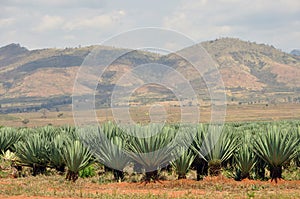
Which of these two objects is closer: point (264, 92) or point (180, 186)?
point (180, 186)

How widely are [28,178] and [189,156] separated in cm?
482

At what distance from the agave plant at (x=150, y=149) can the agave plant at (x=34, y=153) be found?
335 cm

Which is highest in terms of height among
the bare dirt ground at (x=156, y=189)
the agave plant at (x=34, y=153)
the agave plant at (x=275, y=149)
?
the agave plant at (x=275, y=149)

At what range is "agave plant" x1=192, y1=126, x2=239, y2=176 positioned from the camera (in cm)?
1255

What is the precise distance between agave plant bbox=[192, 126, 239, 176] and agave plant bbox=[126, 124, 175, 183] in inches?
31.2

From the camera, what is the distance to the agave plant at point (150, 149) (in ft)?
40.2

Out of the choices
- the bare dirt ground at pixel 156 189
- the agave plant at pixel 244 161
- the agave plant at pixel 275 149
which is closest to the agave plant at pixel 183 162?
the bare dirt ground at pixel 156 189

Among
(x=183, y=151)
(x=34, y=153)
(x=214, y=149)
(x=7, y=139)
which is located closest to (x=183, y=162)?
(x=183, y=151)

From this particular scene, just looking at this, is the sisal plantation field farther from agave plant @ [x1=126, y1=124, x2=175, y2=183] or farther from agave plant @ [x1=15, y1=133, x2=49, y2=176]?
agave plant @ [x1=15, y1=133, x2=49, y2=176]

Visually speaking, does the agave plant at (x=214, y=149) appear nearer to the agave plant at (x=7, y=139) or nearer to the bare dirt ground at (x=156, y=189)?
the bare dirt ground at (x=156, y=189)

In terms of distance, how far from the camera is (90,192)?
10258 millimetres

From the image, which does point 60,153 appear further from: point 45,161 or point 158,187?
point 158,187

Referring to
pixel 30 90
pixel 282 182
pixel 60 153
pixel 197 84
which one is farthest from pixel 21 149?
pixel 30 90

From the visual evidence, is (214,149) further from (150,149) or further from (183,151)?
(150,149)
